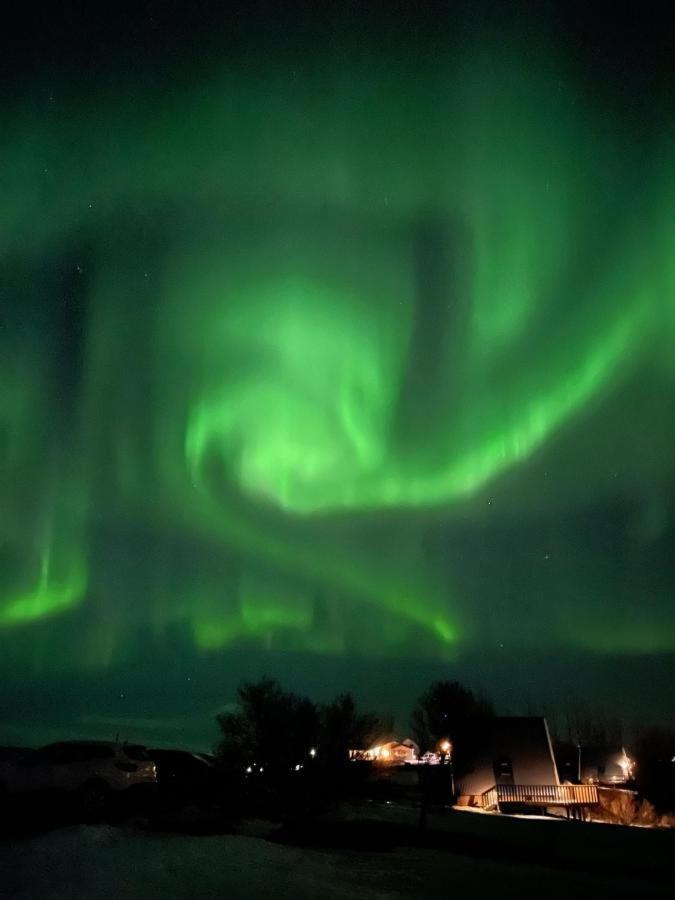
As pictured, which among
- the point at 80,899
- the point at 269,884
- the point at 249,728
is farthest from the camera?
the point at 249,728

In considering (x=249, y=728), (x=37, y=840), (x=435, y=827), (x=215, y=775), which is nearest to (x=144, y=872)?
(x=37, y=840)

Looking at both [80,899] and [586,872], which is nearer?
[80,899]

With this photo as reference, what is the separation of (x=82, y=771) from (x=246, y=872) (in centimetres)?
785

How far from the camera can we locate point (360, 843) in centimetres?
1543

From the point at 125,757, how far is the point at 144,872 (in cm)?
803

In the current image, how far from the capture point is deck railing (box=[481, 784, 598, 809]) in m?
43.4

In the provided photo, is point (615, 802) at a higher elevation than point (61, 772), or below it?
below

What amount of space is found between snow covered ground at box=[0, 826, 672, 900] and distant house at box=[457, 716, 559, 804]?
1877 inches

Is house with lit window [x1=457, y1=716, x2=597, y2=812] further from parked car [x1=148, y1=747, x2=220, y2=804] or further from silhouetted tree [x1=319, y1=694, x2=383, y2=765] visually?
parked car [x1=148, y1=747, x2=220, y2=804]

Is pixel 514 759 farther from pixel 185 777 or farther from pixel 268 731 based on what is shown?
pixel 185 777

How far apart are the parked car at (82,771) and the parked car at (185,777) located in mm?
2113

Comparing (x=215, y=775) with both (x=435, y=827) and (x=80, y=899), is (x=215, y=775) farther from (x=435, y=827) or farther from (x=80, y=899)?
(x=80, y=899)

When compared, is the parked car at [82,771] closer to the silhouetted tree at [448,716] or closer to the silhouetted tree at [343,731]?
the silhouetted tree at [343,731]

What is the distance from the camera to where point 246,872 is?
11.0 meters
